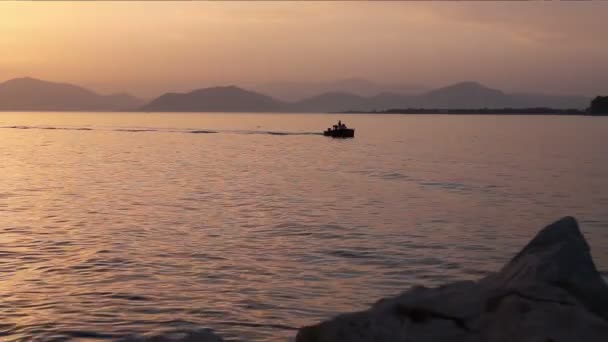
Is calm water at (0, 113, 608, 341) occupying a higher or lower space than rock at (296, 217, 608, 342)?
lower

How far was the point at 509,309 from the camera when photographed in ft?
26.2

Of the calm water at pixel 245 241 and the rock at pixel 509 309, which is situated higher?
the rock at pixel 509 309

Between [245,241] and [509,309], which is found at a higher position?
[509,309]

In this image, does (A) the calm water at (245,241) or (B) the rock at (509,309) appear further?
(A) the calm water at (245,241)

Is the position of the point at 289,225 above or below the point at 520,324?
below

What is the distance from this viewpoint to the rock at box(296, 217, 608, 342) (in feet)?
24.9

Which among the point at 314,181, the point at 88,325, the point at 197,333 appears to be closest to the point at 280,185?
the point at 314,181

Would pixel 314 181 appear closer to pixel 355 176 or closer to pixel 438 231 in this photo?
pixel 355 176

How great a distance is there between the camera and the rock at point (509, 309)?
7586 millimetres

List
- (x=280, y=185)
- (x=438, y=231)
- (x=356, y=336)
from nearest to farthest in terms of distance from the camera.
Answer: (x=356, y=336) < (x=438, y=231) < (x=280, y=185)

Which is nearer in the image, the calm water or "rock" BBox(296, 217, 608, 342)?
"rock" BBox(296, 217, 608, 342)

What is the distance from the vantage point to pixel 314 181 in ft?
152

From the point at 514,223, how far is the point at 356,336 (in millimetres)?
20365

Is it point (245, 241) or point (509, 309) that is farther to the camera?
point (245, 241)
